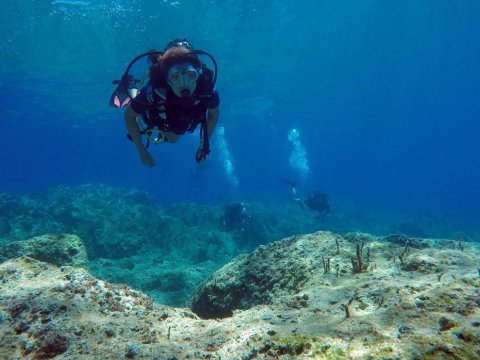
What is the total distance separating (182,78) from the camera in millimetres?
3906

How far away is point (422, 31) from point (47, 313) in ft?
148

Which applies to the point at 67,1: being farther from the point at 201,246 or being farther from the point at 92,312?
the point at 92,312

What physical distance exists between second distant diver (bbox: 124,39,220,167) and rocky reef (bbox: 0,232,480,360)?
2198 mm

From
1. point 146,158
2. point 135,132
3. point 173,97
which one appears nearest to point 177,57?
point 173,97

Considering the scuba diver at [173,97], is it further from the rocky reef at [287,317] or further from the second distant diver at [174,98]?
the rocky reef at [287,317]

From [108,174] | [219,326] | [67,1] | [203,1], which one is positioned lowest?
[219,326]

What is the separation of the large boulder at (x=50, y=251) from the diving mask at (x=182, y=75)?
493 centimetres

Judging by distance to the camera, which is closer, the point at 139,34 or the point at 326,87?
the point at 139,34

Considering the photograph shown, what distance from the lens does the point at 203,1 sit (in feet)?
64.3

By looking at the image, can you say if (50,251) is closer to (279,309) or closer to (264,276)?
(264,276)

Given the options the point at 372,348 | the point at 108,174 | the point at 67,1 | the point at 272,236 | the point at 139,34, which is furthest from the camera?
the point at 108,174

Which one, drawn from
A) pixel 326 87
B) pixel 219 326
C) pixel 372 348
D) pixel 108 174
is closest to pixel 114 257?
pixel 219 326

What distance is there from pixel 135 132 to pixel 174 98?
2.95ft

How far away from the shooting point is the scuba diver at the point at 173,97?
3.91 m
